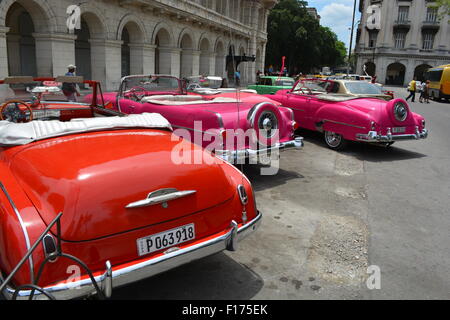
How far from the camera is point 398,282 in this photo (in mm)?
3334

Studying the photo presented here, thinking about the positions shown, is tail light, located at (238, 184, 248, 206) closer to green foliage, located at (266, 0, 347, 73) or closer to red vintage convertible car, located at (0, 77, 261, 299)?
red vintage convertible car, located at (0, 77, 261, 299)

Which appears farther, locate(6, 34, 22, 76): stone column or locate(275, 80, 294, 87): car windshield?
locate(6, 34, 22, 76): stone column

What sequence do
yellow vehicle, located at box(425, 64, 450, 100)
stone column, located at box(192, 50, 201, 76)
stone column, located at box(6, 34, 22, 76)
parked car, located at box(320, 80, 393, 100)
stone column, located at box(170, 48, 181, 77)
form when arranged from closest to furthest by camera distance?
parked car, located at box(320, 80, 393, 100), stone column, located at box(6, 34, 22, 76), stone column, located at box(170, 48, 181, 77), yellow vehicle, located at box(425, 64, 450, 100), stone column, located at box(192, 50, 201, 76)

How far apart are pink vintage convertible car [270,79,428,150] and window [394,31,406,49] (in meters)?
60.3

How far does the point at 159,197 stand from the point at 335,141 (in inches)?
272

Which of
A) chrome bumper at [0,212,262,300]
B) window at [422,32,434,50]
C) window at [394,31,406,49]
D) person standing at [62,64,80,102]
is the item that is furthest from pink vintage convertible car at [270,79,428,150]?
window at [422,32,434,50]

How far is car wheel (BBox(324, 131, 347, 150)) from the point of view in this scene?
8557 millimetres

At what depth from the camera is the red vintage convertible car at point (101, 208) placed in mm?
2273

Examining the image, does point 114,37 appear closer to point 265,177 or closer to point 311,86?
point 311,86

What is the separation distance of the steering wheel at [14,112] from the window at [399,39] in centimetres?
6725

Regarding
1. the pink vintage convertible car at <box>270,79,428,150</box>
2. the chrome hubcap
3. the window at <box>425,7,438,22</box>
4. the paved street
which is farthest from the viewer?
the window at <box>425,7,438,22</box>

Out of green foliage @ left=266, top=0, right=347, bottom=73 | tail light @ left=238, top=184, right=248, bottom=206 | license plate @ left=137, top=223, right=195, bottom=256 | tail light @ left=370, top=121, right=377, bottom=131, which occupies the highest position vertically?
green foliage @ left=266, top=0, right=347, bottom=73
